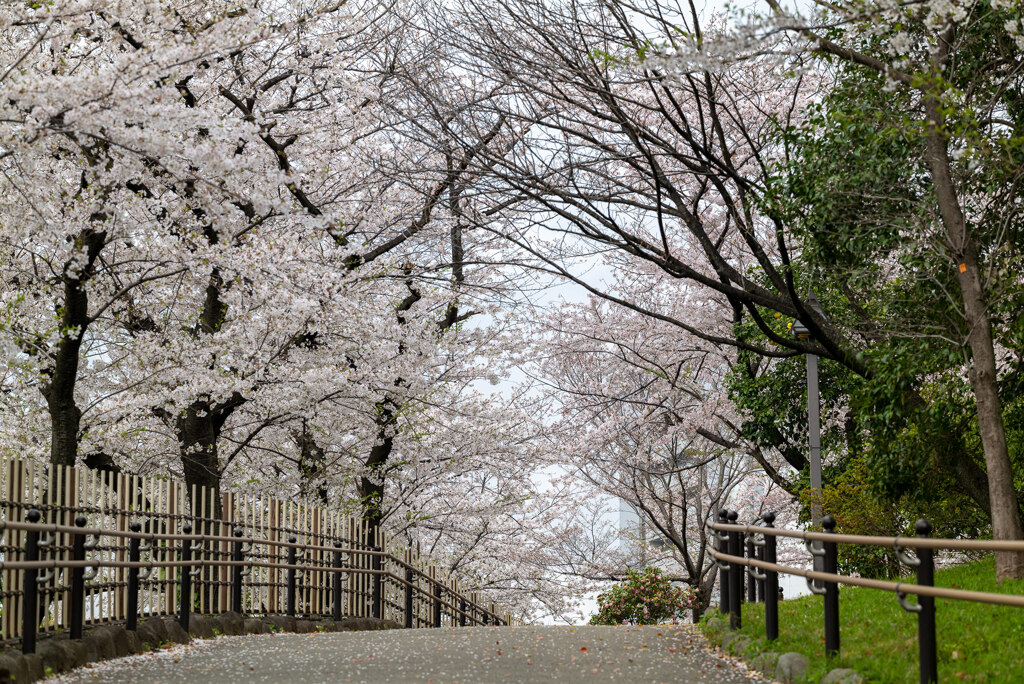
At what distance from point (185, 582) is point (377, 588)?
5.72 metres

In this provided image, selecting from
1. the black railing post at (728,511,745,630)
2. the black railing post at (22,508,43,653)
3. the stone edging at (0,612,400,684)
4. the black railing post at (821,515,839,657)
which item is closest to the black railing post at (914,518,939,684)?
the black railing post at (821,515,839,657)

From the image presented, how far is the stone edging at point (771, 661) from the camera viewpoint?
6.13 m

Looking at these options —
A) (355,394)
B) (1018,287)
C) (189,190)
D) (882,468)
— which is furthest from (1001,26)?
(355,394)

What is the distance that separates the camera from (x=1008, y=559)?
938 centimetres

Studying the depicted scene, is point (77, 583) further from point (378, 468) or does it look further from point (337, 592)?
point (378, 468)

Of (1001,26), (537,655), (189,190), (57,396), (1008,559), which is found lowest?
(537,655)

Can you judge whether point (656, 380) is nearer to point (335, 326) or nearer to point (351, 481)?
point (351, 481)

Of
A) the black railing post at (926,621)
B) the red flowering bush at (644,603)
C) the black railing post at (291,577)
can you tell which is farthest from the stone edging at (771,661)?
the red flowering bush at (644,603)

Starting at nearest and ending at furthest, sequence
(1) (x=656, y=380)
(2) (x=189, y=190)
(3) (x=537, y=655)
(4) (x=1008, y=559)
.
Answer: (3) (x=537, y=655), (4) (x=1008, y=559), (2) (x=189, y=190), (1) (x=656, y=380)

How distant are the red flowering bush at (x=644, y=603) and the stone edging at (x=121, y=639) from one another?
7.56m

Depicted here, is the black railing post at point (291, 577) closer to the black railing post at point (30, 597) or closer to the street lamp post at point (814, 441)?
the black railing post at point (30, 597)

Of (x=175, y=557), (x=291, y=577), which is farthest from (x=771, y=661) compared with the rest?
(x=291, y=577)

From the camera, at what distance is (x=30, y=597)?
7.07m

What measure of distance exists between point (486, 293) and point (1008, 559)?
11783mm
